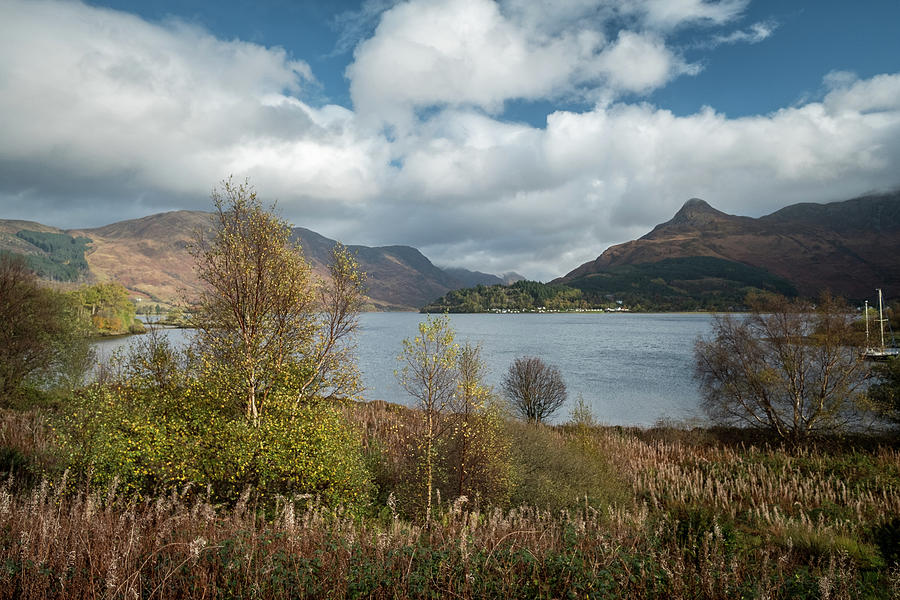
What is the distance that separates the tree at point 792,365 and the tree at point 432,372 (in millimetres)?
29792

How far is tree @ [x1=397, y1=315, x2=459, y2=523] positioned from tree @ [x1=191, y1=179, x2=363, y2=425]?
3.64 meters

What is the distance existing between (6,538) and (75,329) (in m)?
41.8

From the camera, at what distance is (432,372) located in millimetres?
16844

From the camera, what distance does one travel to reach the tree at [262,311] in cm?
1731

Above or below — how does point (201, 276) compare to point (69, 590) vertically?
above

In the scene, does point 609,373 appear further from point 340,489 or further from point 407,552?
point 407,552

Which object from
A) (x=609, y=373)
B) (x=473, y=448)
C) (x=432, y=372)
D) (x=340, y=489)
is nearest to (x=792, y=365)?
(x=473, y=448)

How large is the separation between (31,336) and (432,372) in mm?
34254

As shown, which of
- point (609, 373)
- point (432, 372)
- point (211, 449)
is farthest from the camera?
point (609, 373)

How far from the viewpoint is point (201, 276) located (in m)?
17.3

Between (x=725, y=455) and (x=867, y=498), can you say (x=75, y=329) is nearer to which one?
(x=725, y=455)

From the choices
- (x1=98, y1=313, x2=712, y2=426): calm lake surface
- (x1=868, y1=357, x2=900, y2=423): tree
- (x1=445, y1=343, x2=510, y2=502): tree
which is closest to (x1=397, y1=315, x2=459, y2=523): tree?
(x1=445, y1=343, x2=510, y2=502): tree

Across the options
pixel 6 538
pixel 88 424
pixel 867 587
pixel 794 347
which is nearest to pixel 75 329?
pixel 88 424

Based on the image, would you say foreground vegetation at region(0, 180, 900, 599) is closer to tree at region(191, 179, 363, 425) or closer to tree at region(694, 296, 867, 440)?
tree at region(191, 179, 363, 425)
